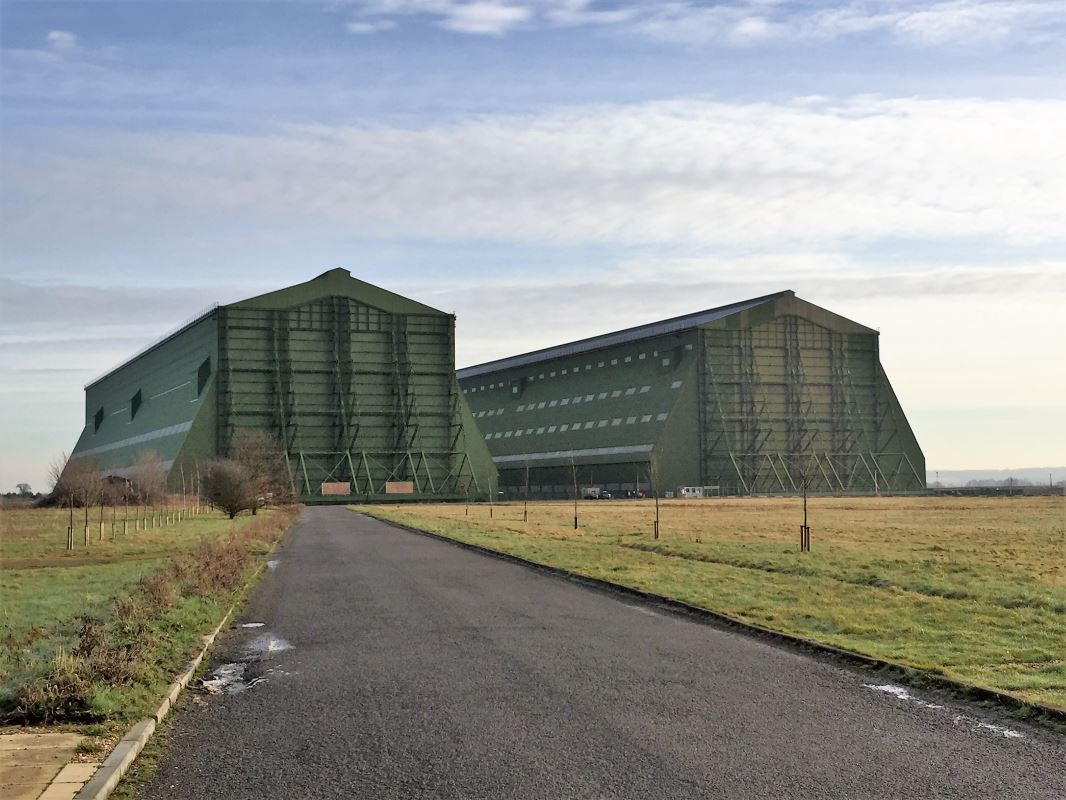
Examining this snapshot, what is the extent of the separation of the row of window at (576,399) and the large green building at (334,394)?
1739 centimetres

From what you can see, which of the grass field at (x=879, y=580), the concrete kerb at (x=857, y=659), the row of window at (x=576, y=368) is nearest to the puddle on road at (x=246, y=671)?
the concrete kerb at (x=857, y=659)

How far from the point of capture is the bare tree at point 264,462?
80.7 m

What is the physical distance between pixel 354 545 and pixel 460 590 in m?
17.2

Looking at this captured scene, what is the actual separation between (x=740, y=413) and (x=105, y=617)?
99060 mm

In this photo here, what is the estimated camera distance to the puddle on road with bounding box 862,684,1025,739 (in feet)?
33.6

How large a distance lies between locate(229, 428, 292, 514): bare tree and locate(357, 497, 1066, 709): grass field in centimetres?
3331

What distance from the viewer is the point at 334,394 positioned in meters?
106

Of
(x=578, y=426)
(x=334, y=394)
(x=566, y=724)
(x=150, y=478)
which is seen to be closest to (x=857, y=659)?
(x=566, y=724)

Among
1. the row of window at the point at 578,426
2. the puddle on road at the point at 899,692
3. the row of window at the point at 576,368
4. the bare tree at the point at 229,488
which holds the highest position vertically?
the row of window at the point at 576,368

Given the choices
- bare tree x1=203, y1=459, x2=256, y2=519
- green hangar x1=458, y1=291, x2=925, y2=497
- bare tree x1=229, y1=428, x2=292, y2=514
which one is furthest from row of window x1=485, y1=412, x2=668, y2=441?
bare tree x1=203, y1=459, x2=256, y2=519

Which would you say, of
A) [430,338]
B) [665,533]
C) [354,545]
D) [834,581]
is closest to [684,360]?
[430,338]

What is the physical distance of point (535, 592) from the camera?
76.3 ft

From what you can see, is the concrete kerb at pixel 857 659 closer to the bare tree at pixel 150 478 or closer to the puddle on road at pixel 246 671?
the puddle on road at pixel 246 671

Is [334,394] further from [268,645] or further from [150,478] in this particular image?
[268,645]
